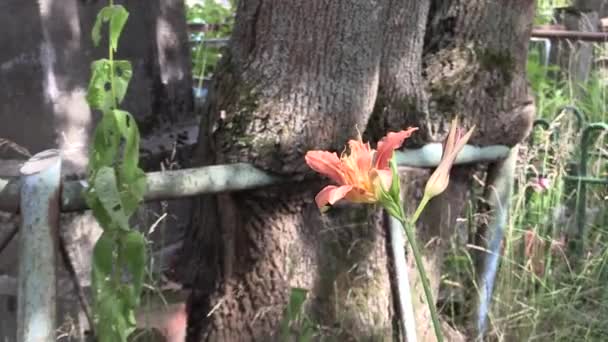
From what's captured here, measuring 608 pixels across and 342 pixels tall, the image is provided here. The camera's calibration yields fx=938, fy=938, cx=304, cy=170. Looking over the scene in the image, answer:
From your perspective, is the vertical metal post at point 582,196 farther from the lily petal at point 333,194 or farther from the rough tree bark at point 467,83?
the lily petal at point 333,194

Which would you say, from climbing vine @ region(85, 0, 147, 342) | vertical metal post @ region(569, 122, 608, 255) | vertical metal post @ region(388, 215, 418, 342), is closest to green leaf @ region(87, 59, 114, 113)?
climbing vine @ region(85, 0, 147, 342)

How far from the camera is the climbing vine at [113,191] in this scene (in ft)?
6.56

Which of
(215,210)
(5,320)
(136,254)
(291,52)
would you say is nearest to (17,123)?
(5,320)

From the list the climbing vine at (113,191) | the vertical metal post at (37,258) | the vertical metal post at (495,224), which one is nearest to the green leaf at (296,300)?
the climbing vine at (113,191)

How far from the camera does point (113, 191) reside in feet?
6.56

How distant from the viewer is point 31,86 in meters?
3.39

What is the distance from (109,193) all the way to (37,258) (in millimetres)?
227

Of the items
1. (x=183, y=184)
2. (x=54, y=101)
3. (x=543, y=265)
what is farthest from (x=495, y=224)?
(x=54, y=101)

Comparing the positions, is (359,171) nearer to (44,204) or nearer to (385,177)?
(385,177)

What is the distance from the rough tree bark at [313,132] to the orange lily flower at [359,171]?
106 cm

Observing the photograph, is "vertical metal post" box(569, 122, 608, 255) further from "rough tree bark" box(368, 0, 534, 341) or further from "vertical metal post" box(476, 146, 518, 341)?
"rough tree bark" box(368, 0, 534, 341)

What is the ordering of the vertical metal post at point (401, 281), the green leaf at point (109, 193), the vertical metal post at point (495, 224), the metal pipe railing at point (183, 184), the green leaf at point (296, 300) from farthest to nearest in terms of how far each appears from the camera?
the vertical metal post at point (495, 224)
the vertical metal post at point (401, 281)
the green leaf at point (296, 300)
the metal pipe railing at point (183, 184)
the green leaf at point (109, 193)

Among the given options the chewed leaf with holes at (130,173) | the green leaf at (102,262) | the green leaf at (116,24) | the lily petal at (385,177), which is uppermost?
the green leaf at (116,24)

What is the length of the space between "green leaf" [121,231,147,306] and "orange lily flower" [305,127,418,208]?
0.64 m
